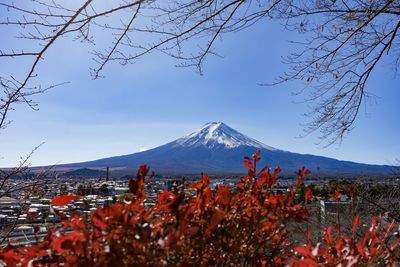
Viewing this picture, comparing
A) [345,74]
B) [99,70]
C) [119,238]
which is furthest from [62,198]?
[345,74]

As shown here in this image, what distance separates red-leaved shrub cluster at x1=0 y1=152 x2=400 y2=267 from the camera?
130 centimetres

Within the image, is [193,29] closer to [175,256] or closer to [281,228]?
[281,228]

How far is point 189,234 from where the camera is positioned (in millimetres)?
1348

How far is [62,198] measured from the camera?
5.34 feet

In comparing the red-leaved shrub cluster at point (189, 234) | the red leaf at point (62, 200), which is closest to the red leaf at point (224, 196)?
the red-leaved shrub cluster at point (189, 234)

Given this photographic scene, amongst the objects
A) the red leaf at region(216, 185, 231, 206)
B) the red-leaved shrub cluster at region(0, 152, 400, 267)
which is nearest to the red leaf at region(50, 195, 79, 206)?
the red-leaved shrub cluster at region(0, 152, 400, 267)

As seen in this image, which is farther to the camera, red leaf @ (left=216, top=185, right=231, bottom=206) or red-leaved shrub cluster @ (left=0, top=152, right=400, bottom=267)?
red leaf @ (left=216, top=185, right=231, bottom=206)

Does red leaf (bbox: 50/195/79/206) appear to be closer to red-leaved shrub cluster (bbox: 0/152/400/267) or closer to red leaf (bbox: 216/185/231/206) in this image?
red-leaved shrub cluster (bbox: 0/152/400/267)

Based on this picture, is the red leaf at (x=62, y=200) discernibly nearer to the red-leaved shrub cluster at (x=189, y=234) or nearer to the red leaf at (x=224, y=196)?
the red-leaved shrub cluster at (x=189, y=234)

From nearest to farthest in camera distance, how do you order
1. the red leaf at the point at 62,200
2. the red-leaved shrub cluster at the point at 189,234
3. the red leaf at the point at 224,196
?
the red-leaved shrub cluster at the point at 189,234
the red leaf at the point at 62,200
the red leaf at the point at 224,196

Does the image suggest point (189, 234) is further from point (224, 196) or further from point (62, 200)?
point (62, 200)

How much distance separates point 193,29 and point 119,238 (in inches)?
139

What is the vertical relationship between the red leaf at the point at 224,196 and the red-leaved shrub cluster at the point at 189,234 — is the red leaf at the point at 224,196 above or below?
above

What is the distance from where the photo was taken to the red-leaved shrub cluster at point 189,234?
1303 millimetres
